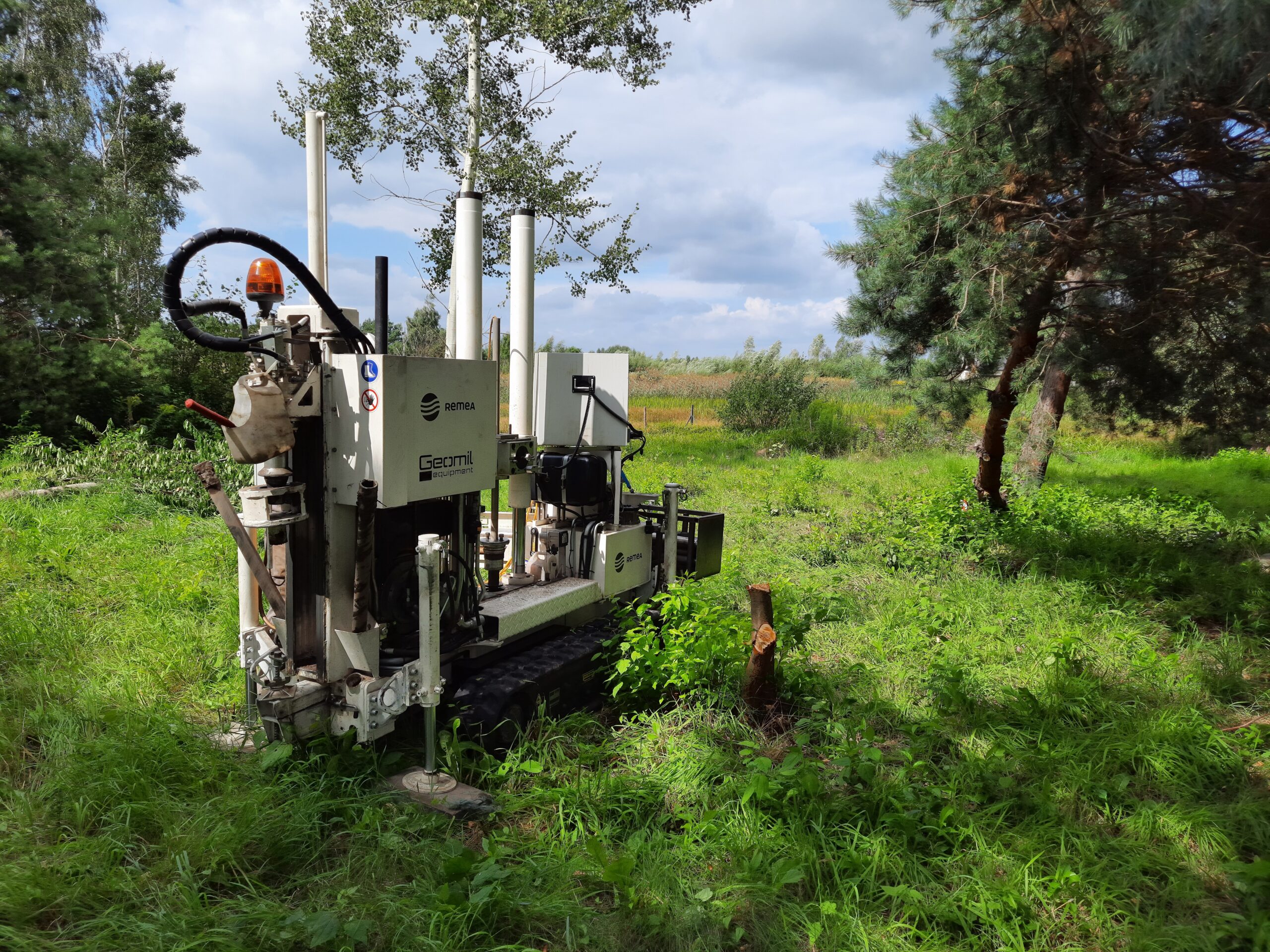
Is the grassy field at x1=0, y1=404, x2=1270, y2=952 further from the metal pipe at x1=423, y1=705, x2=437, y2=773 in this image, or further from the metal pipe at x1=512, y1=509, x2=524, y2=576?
the metal pipe at x1=512, y1=509, x2=524, y2=576

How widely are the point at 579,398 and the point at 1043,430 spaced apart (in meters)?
6.75

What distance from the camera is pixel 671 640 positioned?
4.02 m

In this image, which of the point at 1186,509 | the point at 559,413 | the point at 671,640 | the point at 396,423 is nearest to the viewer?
the point at 396,423

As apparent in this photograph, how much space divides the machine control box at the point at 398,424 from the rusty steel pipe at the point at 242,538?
399 millimetres

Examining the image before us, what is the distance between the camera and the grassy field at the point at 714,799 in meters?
2.54

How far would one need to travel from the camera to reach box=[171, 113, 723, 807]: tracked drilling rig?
314 centimetres

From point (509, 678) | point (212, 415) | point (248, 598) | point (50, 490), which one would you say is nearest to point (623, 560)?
point (509, 678)

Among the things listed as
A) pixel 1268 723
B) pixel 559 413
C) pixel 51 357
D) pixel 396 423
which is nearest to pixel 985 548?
pixel 1268 723

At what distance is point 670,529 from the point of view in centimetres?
496

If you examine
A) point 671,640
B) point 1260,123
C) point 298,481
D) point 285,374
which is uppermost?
point 1260,123

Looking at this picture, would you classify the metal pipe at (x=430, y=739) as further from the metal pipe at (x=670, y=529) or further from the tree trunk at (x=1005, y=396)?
the tree trunk at (x=1005, y=396)

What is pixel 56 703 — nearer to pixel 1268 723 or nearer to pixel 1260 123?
pixel 1268 723

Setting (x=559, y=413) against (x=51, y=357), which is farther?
(x=51, y=357)

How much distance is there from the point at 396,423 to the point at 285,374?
0.52 meters
